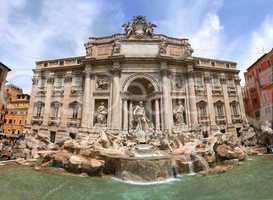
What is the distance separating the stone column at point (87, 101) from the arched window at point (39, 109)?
17.9 feet

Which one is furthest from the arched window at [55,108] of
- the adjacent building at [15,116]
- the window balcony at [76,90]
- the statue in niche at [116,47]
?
the adjacent building at [15,116]

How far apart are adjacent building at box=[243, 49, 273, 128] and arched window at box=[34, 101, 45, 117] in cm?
2411

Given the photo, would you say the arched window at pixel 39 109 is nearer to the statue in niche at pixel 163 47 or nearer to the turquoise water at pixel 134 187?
the turquoise water at pixel 134 187

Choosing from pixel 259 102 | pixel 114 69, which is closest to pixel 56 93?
pixel 114 69

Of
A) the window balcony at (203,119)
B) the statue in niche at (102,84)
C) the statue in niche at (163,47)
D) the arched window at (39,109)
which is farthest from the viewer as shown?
the arched window at (39,109)

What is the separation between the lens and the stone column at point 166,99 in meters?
16.3

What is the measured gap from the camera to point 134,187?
26.4ft

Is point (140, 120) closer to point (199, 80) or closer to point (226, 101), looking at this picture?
point (199, 80)

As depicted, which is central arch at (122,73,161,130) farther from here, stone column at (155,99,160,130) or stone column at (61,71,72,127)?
stone column at (61,71,72,127)

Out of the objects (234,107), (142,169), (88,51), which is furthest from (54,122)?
(234,107)

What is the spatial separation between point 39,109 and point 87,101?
6177 millimetres

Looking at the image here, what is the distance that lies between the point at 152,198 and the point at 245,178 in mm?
4869

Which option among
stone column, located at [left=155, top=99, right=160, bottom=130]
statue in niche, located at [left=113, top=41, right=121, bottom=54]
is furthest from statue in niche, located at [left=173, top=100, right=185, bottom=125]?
statue in niche, located at [left=113, top=41, right=121, bottom=54]

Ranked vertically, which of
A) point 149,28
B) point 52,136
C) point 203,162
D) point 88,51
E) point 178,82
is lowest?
point 203,162
